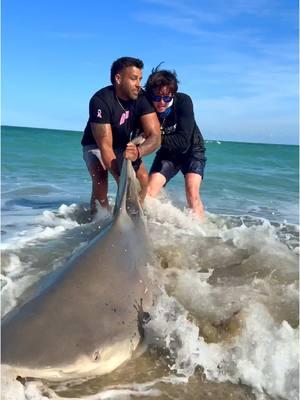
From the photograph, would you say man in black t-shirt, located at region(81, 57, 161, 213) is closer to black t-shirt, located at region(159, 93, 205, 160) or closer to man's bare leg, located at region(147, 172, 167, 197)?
black t-shirt, located at region(159, 93, 205, 160)

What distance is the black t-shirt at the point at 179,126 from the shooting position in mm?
6121

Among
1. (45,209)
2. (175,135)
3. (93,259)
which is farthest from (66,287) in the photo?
(45,209)

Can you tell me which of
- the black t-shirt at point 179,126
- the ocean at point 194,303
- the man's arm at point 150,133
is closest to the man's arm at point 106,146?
the man's arm at point 150,133

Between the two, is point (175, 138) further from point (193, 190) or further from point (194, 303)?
point (194, 303)

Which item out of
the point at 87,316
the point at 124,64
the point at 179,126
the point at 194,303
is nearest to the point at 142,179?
the point at 179,126

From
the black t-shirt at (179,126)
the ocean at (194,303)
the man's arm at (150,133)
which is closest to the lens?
the ocean at (194,303)

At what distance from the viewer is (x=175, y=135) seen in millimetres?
6246

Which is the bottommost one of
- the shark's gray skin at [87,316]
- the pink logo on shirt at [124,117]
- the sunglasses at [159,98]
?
the shark's gray skin at [87,316]

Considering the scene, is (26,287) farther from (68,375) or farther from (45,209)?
(45,209)

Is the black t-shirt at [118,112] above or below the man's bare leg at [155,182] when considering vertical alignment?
above

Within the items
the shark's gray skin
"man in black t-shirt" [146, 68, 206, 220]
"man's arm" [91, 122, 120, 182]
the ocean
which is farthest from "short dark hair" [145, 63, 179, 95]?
the shark's gray skin

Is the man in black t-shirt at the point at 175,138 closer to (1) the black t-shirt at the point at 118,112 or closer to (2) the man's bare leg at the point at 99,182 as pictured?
(1) the black t-shirt at the point at 118,112

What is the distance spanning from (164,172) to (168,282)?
300 cm

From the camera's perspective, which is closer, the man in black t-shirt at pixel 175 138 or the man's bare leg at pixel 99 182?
the man in black t-shirt at pixel 175 138
